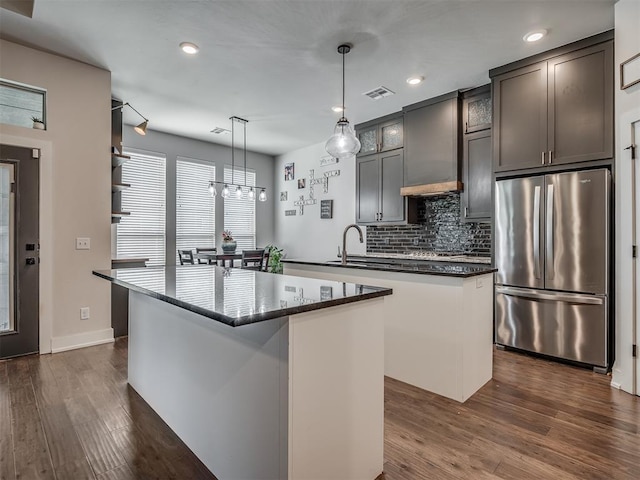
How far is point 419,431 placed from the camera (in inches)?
78.7

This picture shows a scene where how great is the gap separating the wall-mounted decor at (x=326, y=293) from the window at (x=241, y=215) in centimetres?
524

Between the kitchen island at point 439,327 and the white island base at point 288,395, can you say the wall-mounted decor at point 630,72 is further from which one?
the white island base at point 288,395

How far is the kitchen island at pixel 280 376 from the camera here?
1.26 meters

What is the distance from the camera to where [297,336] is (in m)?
1.27

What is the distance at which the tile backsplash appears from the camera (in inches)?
170

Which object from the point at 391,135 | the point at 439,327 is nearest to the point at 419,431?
the point at 439,327

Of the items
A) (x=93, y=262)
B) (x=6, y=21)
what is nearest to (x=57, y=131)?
(x=6, y=21)

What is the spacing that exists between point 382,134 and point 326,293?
13.4ft

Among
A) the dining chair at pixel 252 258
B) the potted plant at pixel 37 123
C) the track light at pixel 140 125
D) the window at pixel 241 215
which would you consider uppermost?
the track light at pixel 140 125

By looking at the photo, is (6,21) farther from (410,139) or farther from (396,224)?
(396,224)

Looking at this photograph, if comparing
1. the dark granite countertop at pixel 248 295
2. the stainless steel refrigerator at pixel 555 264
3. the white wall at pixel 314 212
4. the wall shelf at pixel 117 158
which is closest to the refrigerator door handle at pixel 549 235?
the stainless steel refrigerator at pixel 555 264

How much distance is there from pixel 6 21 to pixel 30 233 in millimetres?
1809

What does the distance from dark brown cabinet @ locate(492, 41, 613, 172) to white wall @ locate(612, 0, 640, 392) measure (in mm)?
219

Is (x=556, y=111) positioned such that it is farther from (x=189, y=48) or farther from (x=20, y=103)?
(x=20, y=103)
